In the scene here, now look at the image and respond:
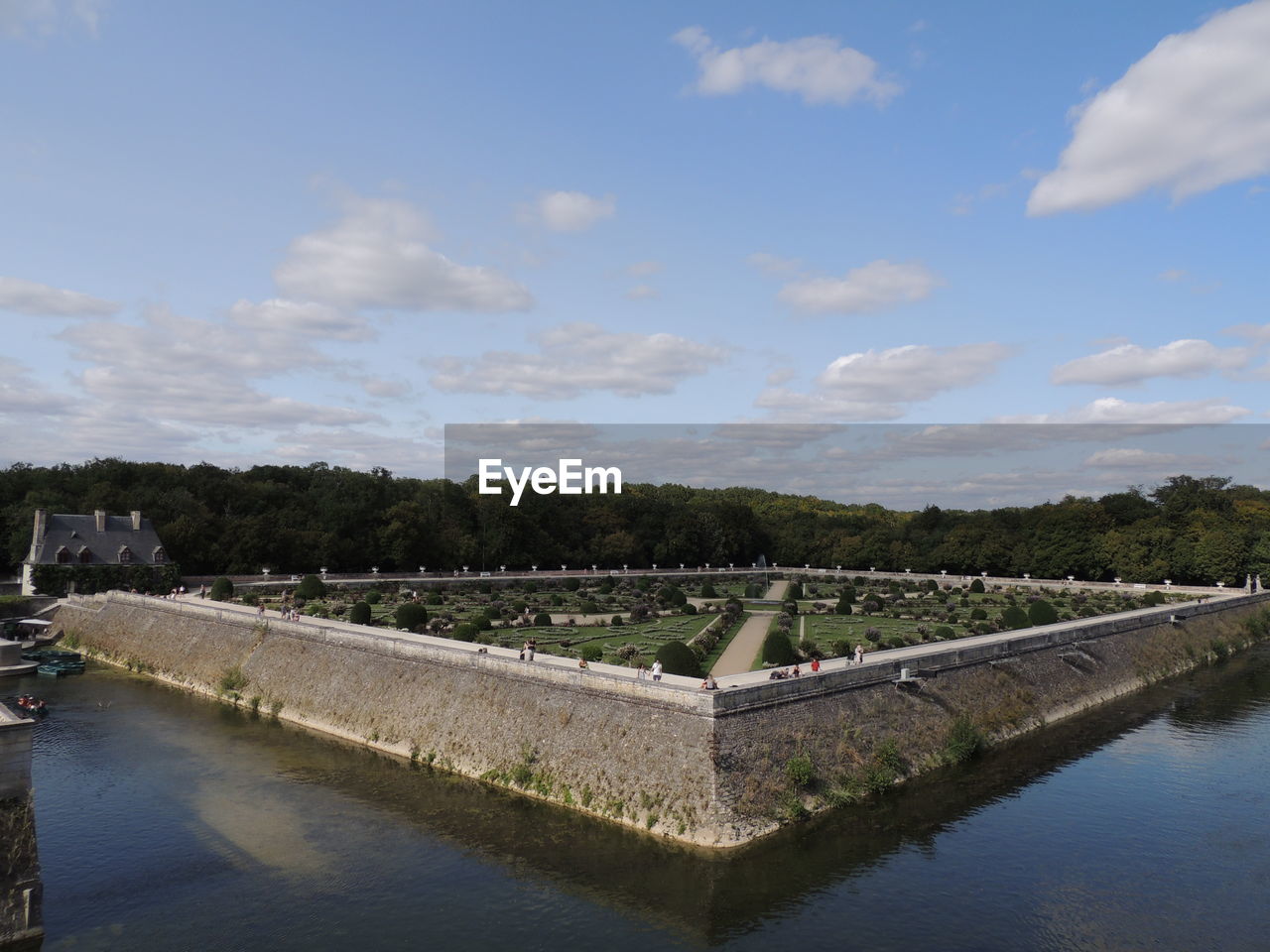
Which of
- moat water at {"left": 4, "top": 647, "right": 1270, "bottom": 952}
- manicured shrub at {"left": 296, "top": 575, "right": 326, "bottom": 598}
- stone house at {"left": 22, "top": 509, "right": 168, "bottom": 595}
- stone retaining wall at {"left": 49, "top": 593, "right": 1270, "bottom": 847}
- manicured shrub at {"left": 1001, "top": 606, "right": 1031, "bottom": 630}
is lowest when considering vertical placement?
moat water at {"left": 4, "top": 647, "right": 1270, "bottom": 952}

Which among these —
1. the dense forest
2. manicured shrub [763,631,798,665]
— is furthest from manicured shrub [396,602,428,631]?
the dense forest

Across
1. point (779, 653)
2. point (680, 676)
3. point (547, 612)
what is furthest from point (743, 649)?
point (547, 612)

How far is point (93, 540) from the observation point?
215ft

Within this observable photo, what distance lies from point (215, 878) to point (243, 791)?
7089 millimetres

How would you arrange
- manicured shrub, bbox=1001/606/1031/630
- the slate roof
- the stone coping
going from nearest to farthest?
the stone coping < manicured shrub, bbox=1001/606/1031/630 < the slate roof

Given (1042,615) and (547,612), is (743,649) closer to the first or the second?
(1042,615)

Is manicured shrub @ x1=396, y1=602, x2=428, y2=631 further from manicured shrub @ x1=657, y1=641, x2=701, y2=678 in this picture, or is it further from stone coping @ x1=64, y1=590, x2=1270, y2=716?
manicured shrub @ x1=657, y1=641, x2=701, y2=678

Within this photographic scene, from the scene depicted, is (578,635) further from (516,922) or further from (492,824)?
(516,922)

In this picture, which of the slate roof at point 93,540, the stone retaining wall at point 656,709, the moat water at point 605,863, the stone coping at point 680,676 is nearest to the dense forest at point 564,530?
the slate roof at point 93,540

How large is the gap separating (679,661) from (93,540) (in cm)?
5477

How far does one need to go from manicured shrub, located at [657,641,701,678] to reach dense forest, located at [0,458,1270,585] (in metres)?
55.1

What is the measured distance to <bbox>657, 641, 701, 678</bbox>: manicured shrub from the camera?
31.6 m

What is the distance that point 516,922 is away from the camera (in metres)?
19.8

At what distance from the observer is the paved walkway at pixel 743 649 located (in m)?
37.6
